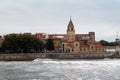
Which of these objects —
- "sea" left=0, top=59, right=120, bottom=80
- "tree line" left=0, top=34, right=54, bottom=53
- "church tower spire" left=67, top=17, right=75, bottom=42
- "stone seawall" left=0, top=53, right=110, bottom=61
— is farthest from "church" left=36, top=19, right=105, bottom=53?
"sea" left=0, top=59, right=120, bottom=80

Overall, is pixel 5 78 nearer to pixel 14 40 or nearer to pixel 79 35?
pixel 14 40

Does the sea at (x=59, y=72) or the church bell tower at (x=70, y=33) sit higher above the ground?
the church bell tower at (x=70, y=33)

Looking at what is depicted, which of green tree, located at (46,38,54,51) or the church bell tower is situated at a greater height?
the church bell tower

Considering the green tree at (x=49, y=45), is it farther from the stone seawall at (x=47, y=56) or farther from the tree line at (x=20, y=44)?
the stone seawall at (x=47, y=56)

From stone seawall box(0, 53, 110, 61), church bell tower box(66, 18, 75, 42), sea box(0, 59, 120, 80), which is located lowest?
sea box(0, 59, 120, 80)

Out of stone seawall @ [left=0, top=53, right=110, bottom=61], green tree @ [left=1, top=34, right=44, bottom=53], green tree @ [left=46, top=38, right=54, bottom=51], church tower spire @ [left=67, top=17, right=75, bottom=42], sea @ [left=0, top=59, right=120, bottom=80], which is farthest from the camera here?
church tower spire @ [left=67, top=17, right=75, bottom=42]

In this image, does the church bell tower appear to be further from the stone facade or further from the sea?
the sea

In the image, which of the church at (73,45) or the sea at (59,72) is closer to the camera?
the sea at (59,72)

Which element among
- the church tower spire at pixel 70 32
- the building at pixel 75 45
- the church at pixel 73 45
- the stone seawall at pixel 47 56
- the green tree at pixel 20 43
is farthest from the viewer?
the church tower spire at pixel 70 32

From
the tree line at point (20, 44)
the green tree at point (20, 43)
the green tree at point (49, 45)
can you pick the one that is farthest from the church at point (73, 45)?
the green tree at point (20, 43)

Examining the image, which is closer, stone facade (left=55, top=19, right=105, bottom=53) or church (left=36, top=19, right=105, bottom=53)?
stone facade (left=55, top=19, right=105, bottom=53)

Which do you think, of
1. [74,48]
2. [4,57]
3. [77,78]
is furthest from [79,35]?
[77,78]

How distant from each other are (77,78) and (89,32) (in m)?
129

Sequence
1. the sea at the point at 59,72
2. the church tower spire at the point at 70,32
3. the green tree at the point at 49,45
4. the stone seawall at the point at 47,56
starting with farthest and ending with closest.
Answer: the church tower spire at the point at 70,32 → the green tree at the point at 49,45 → the stone seawall at the point at 47,56 → the sea at the point at 59,72
